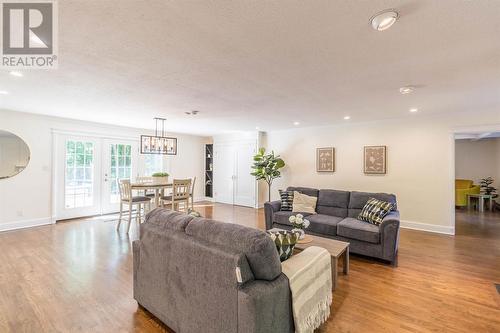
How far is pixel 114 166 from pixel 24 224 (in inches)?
84.1

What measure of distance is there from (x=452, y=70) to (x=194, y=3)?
273 cm

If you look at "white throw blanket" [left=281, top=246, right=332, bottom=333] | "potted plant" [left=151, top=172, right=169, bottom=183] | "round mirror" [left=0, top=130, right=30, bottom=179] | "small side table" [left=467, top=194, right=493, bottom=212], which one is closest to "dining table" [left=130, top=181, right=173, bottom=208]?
"potted plant" [left=151, top=172, right=169, bottom=183]

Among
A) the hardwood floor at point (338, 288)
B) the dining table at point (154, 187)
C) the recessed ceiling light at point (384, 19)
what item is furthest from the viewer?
the dining table at point (154, 187)

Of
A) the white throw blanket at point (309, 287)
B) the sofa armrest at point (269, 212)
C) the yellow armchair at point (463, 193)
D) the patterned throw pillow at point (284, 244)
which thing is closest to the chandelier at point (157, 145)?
the sofa armrest at point (269, 212)

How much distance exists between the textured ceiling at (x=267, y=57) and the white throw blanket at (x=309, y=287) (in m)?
1.80

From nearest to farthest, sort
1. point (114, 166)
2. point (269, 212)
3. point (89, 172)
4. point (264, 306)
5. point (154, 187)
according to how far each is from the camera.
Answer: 1. point (264, 306)
2. point (269, 212)
3. point (154, 187)
4. point (89, 172)
5. point (114, 166)

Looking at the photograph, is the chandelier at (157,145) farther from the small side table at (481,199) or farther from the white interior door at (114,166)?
the small side table at (481,199)

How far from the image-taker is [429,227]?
4793 mm

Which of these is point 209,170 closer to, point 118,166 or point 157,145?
point 118,166

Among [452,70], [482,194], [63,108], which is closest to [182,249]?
[452,70]

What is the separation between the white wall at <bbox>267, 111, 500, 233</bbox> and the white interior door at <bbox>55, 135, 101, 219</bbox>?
5657 millimetres

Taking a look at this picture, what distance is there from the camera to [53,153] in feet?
17.2

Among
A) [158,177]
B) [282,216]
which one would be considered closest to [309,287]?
[282,216]

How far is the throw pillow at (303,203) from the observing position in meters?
4.46
